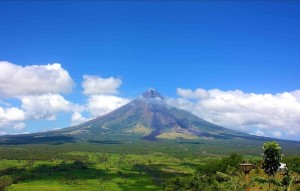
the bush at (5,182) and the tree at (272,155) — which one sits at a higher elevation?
the tree at (272,155)

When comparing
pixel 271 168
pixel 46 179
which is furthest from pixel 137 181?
pixel 271 168

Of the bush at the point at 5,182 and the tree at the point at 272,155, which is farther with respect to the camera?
the bush at the point at 5,182

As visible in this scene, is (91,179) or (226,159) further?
(91,179)

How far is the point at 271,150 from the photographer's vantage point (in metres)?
67.0

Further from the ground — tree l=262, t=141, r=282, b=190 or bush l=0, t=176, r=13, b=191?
tree l=262, t=141, r=282, b=190

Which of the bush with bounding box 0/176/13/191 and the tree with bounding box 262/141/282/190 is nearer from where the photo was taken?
the tree with bounding box 262/141/282/190

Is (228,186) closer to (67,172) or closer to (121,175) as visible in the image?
(121,175)

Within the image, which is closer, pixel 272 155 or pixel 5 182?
pixel 272 155

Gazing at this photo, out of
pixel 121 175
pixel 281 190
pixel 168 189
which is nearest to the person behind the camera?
pixel 281 190

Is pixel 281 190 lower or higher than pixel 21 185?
higher

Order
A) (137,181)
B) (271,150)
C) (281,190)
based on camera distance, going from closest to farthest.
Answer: (281,190) < (271,150) < (137,181)

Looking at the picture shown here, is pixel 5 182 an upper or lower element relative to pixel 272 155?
lower

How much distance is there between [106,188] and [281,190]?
11115 centimetres

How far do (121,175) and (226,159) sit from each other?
74.5 meters
